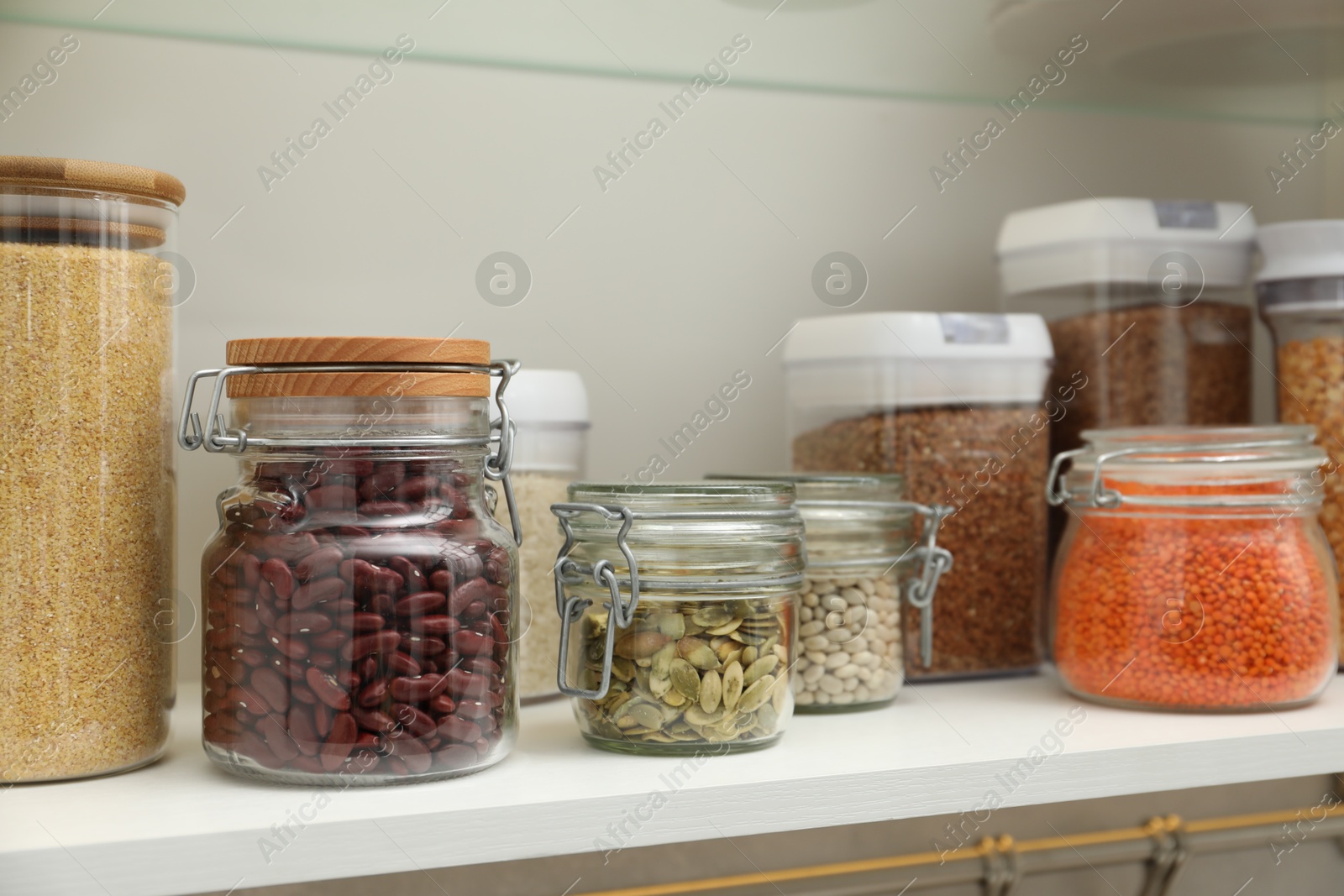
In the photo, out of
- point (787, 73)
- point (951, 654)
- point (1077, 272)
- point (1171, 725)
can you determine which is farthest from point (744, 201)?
point (1171, 725)

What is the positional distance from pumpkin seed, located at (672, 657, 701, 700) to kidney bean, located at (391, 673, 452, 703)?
13 centimetres

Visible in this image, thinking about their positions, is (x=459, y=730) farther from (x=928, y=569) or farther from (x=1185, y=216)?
(x=1185, y=216)

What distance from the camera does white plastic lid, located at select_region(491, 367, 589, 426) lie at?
0.77 metres

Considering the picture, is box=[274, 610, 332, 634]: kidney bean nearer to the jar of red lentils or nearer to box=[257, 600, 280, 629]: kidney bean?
box=[257, 600, 280, 629]: kidney bean

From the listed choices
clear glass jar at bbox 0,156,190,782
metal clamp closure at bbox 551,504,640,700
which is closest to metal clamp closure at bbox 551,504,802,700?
metal clamp closure at bbox 551,504,640,700

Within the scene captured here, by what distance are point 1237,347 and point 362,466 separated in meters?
0.67

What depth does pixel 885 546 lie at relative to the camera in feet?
2.52

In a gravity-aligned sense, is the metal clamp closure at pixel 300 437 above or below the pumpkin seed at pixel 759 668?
above

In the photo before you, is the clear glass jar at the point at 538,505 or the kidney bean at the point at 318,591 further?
the clear glass jar at the point at 538,505

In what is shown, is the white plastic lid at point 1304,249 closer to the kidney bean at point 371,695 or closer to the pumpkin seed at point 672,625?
the pumpkin seed at point 672,625

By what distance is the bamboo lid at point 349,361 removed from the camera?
1.92 ft

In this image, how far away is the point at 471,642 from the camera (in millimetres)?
595

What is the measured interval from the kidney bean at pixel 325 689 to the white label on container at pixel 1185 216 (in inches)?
26.7

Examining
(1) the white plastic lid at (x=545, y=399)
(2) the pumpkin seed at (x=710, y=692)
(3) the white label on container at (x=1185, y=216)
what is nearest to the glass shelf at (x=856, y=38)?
(3) the white label on container at (x=1185, y=216)
